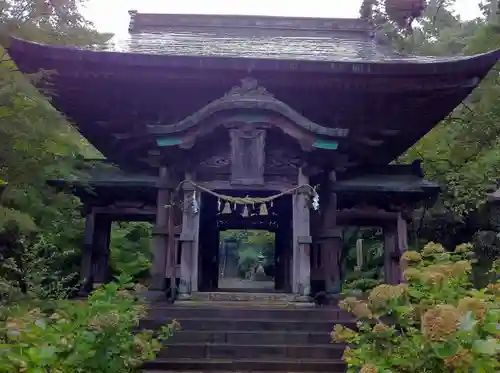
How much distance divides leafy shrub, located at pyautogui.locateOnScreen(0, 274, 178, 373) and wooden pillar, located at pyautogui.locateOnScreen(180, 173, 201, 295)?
192 centimetres

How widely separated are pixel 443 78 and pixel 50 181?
653cm

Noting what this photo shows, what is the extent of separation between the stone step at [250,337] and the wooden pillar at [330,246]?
5.56 ft

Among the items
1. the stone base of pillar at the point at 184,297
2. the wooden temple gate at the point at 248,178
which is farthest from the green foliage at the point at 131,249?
the stone base of pillar at the point at 184,297

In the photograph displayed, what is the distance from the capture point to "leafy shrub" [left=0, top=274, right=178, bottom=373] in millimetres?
2922

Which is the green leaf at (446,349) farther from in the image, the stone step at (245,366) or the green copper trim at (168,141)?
the green copper trim at (168,141)

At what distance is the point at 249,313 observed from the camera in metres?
6.91

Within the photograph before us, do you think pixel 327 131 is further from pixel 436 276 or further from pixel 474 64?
pixel 436 276

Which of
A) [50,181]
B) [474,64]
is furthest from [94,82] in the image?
[474,64]

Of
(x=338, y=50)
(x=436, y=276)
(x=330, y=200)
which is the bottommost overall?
(x=436, y=276)

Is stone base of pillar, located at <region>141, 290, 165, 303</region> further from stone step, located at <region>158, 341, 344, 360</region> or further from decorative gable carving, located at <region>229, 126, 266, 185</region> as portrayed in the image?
decorative gable carving, located at <region>229, 126, 266, 185</region>

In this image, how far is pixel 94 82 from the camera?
27.2 feet

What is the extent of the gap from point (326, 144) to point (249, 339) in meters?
3.03

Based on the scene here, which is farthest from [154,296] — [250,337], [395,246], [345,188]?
[395,246]

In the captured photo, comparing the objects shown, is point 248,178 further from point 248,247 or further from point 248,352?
point 248,247
